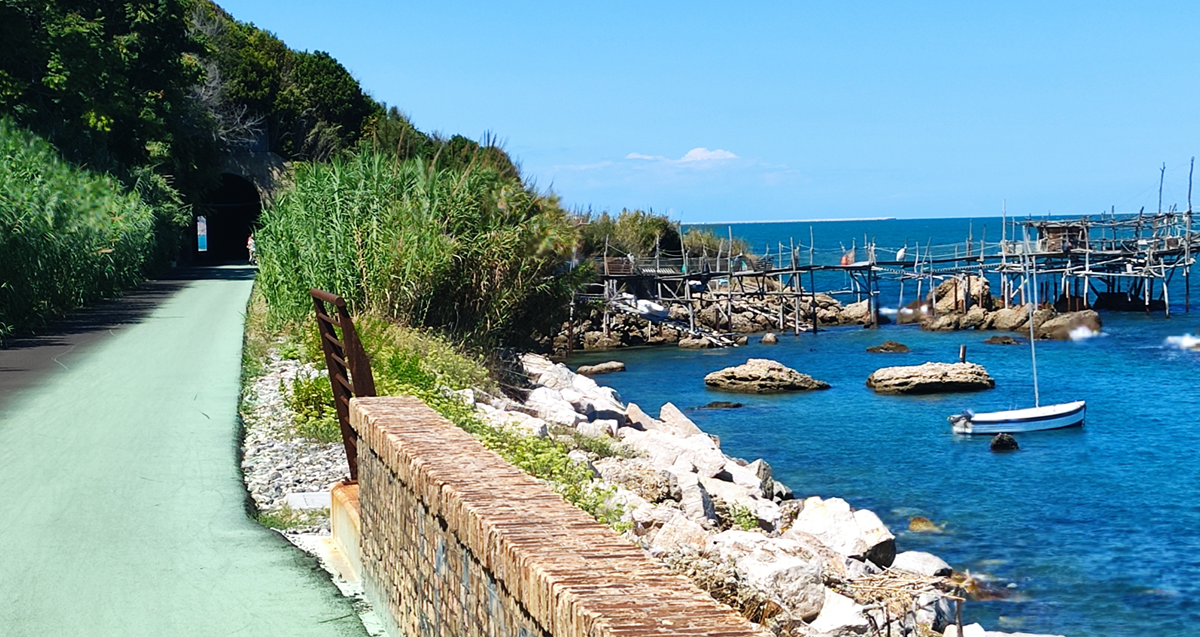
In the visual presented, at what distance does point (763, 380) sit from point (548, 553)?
32.7 metres

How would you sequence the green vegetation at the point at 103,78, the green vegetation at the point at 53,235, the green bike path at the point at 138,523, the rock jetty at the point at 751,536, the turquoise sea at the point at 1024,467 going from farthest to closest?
the green vegetation at the point at 103,78 < the green vegetation at the point at 53,235 < the turquoise sea at the point at 1024,467 < the rock jetty at the point at 751,536 < the green bike path at the point at 138,523

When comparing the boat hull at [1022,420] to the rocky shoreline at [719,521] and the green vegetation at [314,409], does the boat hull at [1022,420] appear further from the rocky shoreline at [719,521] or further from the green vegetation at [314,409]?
the green vegetation at [314,409]

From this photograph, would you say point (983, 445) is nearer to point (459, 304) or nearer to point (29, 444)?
point (459, 304)

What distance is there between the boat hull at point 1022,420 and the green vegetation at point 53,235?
19.2m

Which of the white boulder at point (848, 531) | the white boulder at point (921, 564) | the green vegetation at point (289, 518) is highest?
the green vegetation at point (289, 518)

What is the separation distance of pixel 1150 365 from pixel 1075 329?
9889 mm

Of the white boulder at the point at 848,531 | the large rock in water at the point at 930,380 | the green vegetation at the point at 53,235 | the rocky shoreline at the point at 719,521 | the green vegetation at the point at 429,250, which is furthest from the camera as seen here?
the large rock in water at the point at 930,380

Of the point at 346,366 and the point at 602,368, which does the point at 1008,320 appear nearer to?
A: the point at 602,368

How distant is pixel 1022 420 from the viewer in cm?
2905

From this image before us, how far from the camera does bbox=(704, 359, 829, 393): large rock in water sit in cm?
3569

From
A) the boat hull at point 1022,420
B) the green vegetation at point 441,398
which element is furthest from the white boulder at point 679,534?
the boat hull at point 1022,420

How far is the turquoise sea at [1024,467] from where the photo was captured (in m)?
16.2

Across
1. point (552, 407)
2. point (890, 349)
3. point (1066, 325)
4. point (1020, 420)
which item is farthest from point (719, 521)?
point (1066, 325)

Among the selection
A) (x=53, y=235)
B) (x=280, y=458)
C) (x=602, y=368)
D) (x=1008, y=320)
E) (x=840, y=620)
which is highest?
(x=53, y=235)
